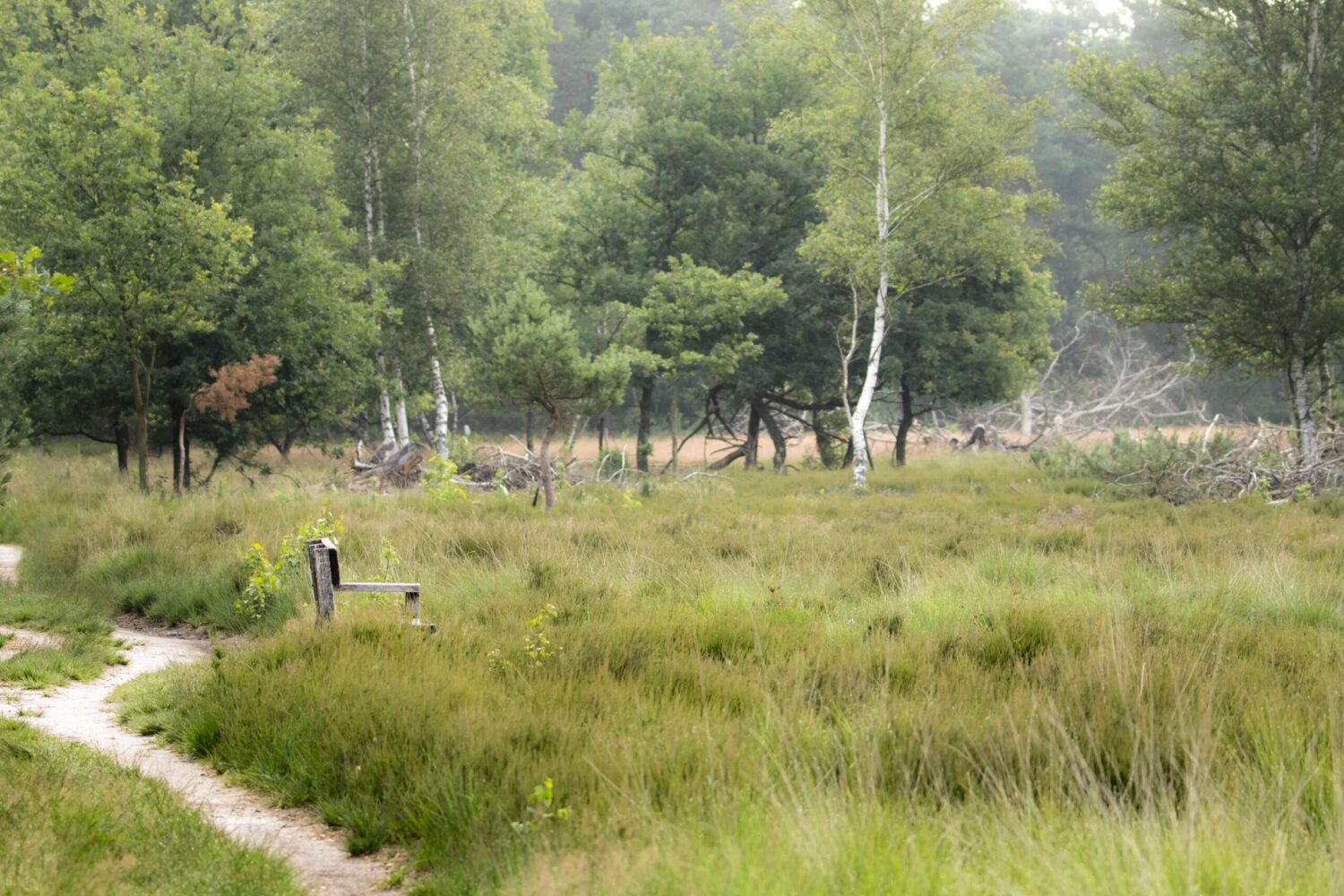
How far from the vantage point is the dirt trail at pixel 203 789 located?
16.6 ft

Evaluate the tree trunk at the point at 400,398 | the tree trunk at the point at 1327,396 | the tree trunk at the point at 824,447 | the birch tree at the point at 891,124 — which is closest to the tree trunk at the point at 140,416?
the tree trunk at the point at 400,398

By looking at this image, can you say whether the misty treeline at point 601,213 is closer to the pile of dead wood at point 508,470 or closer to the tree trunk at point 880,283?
the tree trunk at point 880,283

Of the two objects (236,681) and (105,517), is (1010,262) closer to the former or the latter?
(105,517)

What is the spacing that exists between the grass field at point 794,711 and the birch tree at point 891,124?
14859 mm

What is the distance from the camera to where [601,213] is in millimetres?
33125

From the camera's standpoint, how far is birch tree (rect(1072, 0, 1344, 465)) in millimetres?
20047

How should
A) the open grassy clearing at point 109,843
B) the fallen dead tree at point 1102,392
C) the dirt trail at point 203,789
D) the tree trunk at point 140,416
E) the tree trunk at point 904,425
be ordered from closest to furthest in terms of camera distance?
the open grassy clearing at point 109,843
the dirt trail at point 203,789
the tree trunk at point 140,416
the tree trunk at point 904,425
the fallen dead tree at point 1102,392

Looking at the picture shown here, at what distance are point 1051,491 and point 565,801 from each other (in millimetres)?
18327

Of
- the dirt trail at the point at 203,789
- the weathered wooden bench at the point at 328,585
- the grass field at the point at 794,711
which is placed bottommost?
the dirt trail at the point at 203,789

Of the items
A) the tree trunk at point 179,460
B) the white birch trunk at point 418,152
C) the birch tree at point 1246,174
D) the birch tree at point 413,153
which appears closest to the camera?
the birch tree at point 1246,174

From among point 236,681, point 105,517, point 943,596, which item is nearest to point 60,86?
point 105,517

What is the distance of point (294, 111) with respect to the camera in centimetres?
2969

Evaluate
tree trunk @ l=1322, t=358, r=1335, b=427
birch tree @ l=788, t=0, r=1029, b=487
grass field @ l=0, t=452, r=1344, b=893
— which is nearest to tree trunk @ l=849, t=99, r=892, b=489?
birch tree @ l=788, t=0, r=1029, b=487

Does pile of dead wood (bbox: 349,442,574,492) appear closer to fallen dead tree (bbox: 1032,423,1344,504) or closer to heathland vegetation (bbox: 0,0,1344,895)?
heathland vegetation (bbox: 0,0,1344,895)
